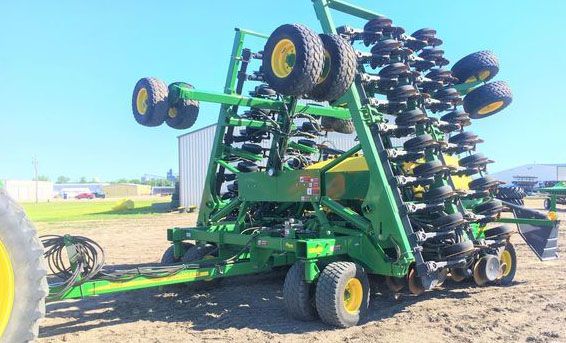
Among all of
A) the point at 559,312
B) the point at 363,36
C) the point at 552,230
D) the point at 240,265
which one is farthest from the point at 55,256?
the point at 552,230

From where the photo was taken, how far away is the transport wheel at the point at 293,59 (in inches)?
203

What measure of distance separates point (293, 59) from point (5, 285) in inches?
135

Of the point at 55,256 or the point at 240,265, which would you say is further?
the point at 240,265

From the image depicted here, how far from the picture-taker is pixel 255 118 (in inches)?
314

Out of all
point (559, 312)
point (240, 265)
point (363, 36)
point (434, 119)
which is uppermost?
point (363, 36)

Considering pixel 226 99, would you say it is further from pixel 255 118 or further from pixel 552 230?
pixel 552 230

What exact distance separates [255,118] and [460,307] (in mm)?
3973

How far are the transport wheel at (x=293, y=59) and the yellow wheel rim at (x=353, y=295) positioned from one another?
207 cm

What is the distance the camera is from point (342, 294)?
17.2 ft

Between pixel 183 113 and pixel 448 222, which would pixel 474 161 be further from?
pixel 183 113

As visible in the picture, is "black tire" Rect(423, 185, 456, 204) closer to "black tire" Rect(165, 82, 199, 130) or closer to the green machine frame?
the green machine frame

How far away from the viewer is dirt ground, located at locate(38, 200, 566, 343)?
4930mm

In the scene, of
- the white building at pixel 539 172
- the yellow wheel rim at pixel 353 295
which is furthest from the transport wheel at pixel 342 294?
the white building at pixel 539 172

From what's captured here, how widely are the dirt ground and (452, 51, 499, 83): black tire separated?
2.97 meters
